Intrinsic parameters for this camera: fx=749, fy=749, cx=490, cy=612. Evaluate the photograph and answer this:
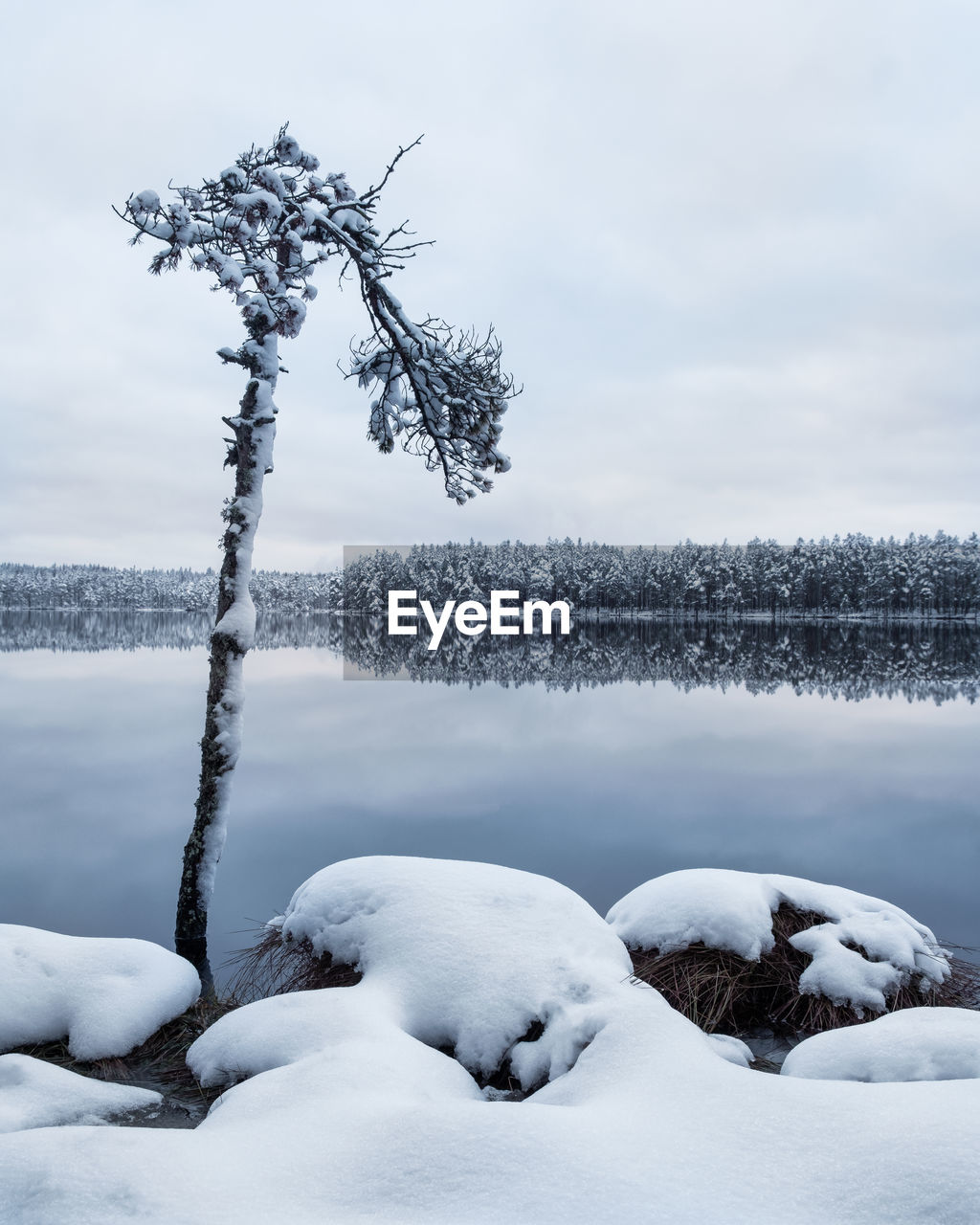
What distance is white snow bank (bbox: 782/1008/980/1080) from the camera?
3555mm

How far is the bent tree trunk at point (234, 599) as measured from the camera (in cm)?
726

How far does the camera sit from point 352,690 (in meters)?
37.6

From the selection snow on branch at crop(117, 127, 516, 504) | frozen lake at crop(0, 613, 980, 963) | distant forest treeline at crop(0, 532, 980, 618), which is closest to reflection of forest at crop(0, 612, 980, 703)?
frozen lake at crop(0, 613, 980, 963)

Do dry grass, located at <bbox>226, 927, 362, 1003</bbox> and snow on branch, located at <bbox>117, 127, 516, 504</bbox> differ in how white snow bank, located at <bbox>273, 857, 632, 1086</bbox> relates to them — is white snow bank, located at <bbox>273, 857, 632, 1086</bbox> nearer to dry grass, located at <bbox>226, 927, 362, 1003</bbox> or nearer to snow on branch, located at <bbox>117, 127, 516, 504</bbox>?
dry grass, located at <bbox>226, 927, 362, 1003</bbox>

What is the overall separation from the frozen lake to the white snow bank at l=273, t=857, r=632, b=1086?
4821 mm

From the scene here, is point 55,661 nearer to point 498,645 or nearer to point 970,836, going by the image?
point 498,645

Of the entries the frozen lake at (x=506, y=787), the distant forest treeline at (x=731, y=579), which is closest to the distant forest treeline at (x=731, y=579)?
the distant forest treeline at (x=731, y=579)

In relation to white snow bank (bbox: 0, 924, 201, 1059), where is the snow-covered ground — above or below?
above

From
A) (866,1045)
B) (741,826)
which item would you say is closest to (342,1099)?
(866,1045)

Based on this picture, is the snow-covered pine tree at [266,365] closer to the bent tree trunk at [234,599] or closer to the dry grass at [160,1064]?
the bent tree trunk at [234,599]

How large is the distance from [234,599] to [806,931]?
19.1ft

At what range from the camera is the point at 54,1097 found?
3898 millimetres

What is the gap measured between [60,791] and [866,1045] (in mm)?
→ 19103

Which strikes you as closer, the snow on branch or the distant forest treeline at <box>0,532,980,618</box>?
the snow on branch
